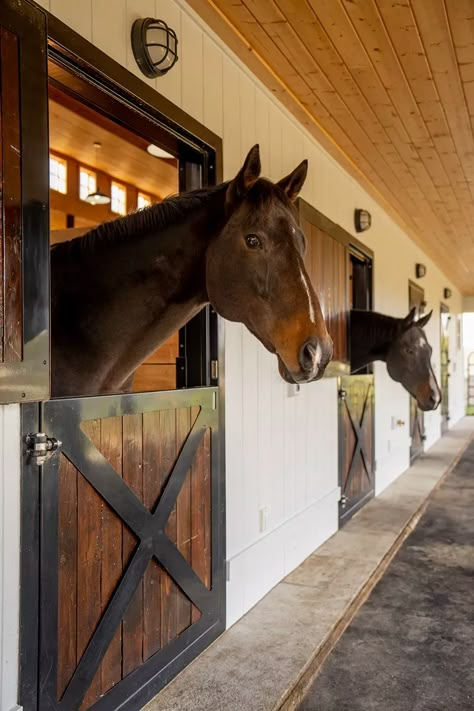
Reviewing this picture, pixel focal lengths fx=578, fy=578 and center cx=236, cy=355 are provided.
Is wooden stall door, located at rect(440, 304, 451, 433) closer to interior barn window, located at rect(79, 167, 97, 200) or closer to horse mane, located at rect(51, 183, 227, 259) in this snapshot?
interior barn window, located at rect(79, 167, 97, 200)

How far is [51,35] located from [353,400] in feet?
11.6

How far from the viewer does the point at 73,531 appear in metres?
1.67

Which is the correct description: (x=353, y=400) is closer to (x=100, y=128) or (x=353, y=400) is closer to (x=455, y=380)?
(x=100, y=128)

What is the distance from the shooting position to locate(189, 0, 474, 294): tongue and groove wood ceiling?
2.34 meters

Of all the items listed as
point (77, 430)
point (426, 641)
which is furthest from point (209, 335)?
point (426, 641)

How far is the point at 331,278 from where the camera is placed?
391 centimetres

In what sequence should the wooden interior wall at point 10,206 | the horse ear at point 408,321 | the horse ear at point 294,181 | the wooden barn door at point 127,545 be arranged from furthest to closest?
the horse ear at point 408,321 → the horse ear at point 294,181 → the wooden barn door at point 127,545 → the wooden interior wall at point 10,206

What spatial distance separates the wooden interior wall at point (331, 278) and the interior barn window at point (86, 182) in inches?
140

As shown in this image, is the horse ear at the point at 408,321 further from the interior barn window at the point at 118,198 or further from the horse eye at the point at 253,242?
the interior barn window at the point at 118,198

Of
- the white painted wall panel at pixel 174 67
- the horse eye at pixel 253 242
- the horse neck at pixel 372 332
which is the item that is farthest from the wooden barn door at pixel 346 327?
the horse eye at pixel 253 242

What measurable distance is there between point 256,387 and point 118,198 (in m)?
4.96

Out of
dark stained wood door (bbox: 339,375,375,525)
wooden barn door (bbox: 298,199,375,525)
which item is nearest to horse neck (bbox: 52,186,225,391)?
wooden barn door (bbox: 298,199,375,525)

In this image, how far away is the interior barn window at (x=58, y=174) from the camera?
6.13 m

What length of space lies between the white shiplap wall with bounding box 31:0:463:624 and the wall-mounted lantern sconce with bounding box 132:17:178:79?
4 centimetres
